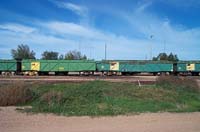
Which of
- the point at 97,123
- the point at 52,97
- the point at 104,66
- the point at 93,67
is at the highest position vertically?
the point at 104,66

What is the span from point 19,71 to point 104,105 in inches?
1715

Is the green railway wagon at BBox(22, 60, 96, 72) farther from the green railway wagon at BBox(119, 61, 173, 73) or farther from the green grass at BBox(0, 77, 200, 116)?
the green grass at BBox(0, 77, 200, 116)

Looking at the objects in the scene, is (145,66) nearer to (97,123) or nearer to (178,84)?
(178,84)

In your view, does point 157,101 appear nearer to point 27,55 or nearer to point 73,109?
point 73,109

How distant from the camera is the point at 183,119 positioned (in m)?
12.4

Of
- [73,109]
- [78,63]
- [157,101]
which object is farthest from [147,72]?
[73,109]

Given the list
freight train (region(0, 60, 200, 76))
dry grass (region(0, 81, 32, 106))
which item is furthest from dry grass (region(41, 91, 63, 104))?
freight train (region(0, 60, 200, 76))

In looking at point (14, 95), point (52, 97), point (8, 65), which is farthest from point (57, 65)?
point (52, 97)

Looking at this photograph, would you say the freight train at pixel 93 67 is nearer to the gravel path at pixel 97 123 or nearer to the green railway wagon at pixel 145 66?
the green railway wagon at pixel 145 66

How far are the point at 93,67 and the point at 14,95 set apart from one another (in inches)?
1580

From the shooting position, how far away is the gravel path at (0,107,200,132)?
976 cm

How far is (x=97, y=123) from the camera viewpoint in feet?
36.1

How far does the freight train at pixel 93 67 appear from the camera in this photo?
54594 millimetres

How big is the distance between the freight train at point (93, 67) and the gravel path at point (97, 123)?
137ft
